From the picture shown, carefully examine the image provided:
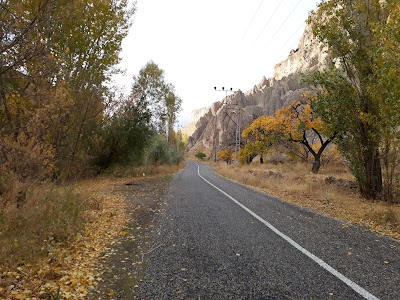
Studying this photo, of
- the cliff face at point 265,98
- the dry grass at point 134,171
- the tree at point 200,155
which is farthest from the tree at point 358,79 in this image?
the tree at point 200,155

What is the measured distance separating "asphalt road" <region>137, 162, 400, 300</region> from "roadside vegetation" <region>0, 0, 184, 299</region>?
4.27 ft

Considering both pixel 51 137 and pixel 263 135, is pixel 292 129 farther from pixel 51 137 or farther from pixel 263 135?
pixel 51 137

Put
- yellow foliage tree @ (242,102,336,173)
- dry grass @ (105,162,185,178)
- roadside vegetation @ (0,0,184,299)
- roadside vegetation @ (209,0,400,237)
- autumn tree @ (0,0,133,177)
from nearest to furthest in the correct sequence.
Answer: roadside vegetation @ (0,0,184,299) < autumn tree @ (0,0,133,177) < roadside vegetation @ (209,0,400,237) < dry grass @ (105,162,185,178) < yellow foliage tree @ (242,102,336,173)

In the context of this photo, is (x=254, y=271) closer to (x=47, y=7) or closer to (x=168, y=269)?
(x=168, y=269)

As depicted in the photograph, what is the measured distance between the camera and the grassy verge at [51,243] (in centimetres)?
399

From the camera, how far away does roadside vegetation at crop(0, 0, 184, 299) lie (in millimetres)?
4715

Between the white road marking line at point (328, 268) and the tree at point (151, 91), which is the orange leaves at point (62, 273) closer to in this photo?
the white road marking line at point (328, 268)

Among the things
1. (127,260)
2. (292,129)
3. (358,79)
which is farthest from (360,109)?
(292,129)

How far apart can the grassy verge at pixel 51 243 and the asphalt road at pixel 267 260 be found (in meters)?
1.05

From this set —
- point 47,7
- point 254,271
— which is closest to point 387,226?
point 254,271

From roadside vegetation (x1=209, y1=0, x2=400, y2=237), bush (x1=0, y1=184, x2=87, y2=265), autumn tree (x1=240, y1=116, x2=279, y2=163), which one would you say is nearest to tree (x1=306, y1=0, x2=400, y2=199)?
roadside vegetation (x1=209, y1=0, x2=400, y2=237)

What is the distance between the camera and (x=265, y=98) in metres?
94.9

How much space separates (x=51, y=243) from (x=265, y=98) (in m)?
94.0

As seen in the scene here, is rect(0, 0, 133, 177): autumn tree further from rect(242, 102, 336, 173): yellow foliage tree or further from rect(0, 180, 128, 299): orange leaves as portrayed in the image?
rect(242, 102, 336, 173): yellow foliage tree
